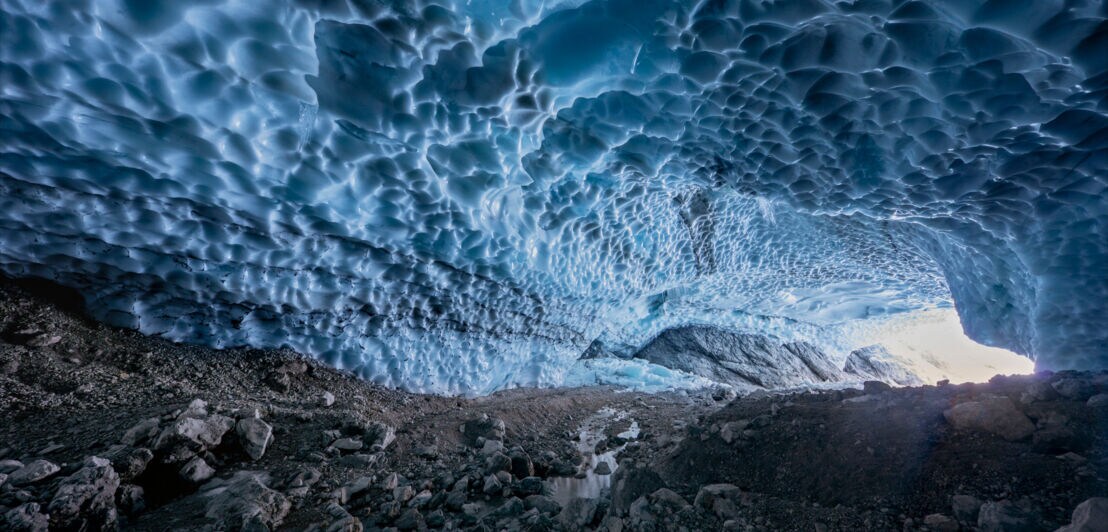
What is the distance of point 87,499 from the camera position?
6.38 feet

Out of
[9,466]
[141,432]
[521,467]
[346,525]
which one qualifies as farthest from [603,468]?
[9,466]

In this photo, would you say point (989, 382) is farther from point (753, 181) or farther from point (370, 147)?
point (370, 147)

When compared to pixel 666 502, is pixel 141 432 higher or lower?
higher

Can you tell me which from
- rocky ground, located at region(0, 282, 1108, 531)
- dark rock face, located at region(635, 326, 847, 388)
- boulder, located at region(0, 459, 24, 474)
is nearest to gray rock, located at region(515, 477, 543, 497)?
rocky ground, located at region(0, 282, 1108, 531)

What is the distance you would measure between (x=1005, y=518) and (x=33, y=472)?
3.99 metres

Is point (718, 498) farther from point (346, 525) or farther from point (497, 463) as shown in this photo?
point (346, 525)

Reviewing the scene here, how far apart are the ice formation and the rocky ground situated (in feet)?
3.06

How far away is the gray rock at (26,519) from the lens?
174 cm

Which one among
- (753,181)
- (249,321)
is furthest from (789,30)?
(249,321)

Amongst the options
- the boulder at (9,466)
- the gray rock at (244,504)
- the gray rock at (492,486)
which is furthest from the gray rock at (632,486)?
the boulder at (9,466)

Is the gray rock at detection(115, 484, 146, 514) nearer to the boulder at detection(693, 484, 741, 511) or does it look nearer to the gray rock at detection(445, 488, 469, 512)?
the gray rock at detection(445, 488, 469, 512)

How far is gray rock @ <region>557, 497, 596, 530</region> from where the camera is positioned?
2117 millimetres

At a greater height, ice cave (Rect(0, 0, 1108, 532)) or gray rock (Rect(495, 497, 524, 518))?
ice cave (Rect(0, 0, 1108, 532))

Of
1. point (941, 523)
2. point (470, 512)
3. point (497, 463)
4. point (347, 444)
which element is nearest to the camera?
point (941, 523)
